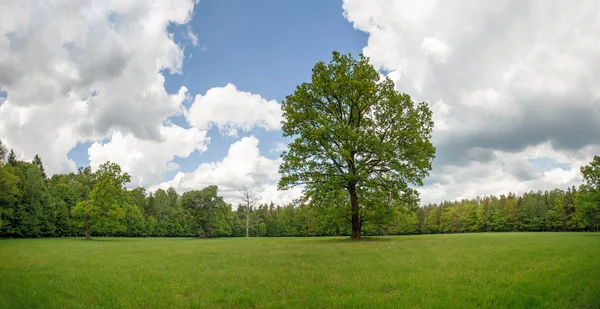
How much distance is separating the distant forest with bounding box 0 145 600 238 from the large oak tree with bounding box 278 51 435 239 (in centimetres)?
291

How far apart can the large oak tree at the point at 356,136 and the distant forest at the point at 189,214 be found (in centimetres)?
291

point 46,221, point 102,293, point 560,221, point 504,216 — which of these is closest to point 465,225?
point 504,216

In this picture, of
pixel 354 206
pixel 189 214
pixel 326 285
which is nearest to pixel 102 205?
pixel 189 214

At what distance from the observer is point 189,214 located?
81562 mm

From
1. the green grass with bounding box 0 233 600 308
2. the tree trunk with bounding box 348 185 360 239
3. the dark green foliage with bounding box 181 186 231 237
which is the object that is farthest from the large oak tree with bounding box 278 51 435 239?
the dark green foliage with bounding box 181 186 231 237

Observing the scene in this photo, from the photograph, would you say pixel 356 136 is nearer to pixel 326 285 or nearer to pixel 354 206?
pixel 354 206

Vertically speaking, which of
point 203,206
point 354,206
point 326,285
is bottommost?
point 326,285

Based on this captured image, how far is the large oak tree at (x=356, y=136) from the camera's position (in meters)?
30.0

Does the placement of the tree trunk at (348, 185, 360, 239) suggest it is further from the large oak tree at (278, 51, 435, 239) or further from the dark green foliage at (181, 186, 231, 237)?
Answer: the dark green foliage at (181, 186, 231, 237)

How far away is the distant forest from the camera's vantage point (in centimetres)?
5466

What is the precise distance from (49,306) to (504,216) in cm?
12781

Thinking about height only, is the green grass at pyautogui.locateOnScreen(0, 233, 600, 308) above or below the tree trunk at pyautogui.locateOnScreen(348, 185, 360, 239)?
below

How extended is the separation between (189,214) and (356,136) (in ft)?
209

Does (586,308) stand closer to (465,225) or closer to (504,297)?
(504,297)
